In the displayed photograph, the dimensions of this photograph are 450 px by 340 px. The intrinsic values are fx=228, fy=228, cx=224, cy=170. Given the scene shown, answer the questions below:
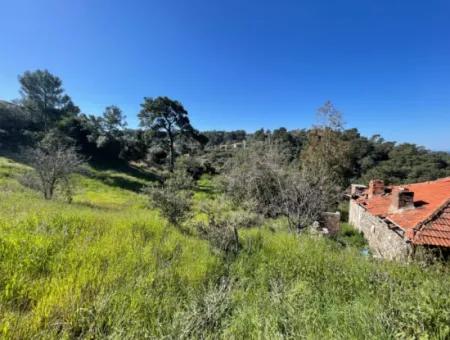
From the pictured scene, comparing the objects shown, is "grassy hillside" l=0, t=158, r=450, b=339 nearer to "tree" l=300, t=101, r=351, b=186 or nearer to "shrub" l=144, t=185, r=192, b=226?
"shrub" l=144, t=185, r=192, b=226

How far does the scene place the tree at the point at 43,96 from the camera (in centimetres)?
3064

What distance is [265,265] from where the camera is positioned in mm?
3850

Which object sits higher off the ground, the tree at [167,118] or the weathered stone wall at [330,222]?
the tree at [167,118]

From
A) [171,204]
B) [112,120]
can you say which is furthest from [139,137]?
[171,204]

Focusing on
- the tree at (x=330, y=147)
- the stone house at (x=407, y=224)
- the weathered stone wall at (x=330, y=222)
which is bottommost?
the weathered stone wall at (x=330, y=222)

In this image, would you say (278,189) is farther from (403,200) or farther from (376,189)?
(376,189)

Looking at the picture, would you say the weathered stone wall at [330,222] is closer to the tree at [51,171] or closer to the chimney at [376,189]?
the chimney at [376,189]

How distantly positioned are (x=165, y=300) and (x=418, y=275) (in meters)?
3.97

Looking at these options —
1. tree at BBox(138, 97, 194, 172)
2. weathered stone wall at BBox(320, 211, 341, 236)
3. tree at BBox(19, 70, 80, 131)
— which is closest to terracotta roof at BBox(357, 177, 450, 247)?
weathered stone wall at BBox(320, 211, 341, 236)

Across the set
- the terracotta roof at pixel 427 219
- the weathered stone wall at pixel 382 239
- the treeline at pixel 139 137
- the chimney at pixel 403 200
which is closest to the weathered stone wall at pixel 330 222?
the weathered stone wall at pixel 382 239

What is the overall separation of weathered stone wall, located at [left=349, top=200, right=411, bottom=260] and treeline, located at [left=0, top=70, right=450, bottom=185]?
556 inches

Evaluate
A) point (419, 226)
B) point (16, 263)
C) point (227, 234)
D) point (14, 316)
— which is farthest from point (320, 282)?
point (419, 226)

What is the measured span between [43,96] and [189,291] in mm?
40187

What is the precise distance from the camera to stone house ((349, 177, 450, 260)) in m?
6.88
